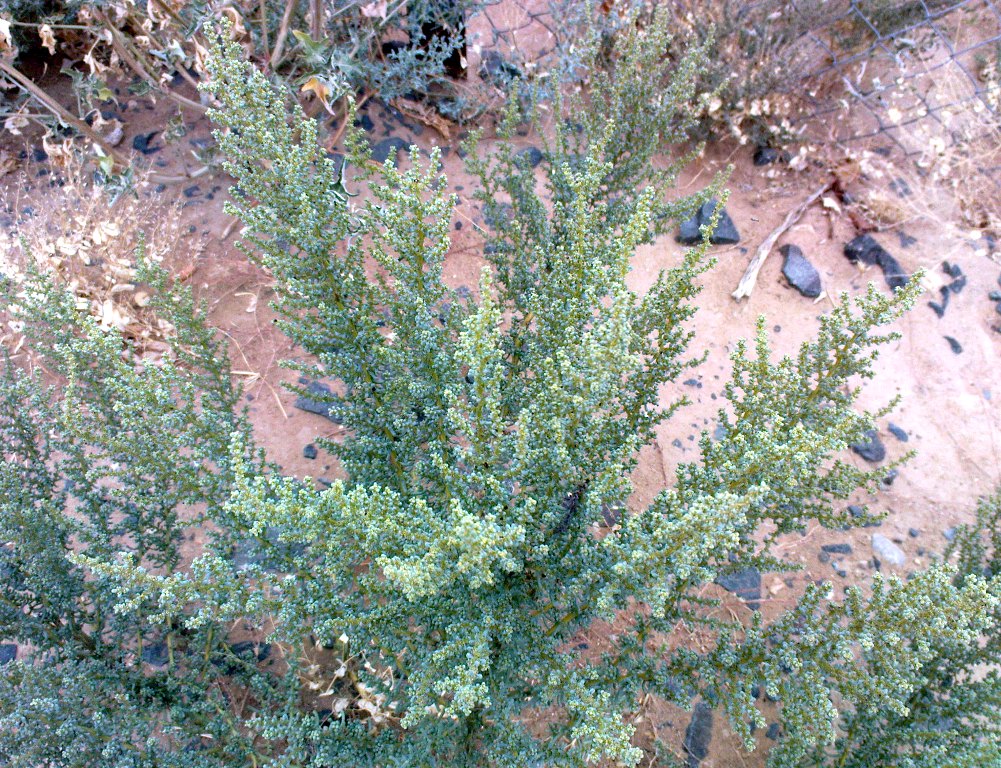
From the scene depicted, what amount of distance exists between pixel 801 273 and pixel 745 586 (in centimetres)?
203

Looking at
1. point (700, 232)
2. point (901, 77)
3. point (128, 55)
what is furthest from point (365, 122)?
point (901, 77)

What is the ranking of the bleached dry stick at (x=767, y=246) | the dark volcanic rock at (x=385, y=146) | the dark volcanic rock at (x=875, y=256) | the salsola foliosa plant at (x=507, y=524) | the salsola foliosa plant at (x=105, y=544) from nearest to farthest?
the salsola foliosa plant at (x=507, y=524) < the salsola foliosa plant at (x=105, y=544) < the bleached dry stick at (x=767, y=246) < the dark volcanic rock at (x=875, y=256) < the dark volcanic rock at (x=385, y=146)

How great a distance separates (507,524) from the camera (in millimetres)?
1657

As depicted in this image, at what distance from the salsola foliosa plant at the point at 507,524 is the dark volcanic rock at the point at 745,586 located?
502mm

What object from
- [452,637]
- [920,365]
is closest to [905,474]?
[920,365]

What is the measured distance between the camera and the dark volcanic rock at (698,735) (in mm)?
2553

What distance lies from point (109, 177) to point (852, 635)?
3.67m

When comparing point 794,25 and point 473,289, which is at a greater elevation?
point 794,25

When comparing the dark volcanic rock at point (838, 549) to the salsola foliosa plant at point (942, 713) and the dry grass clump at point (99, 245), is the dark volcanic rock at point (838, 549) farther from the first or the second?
the dry grass clump at point (99, 245)

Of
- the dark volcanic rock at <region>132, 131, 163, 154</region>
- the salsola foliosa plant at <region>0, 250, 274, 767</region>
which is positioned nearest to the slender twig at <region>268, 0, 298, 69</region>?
the dark volcanic rock at <region>132, 131, 163, 154</region>

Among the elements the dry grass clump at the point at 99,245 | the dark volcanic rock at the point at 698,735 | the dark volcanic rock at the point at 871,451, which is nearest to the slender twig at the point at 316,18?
the dry grass clump at the point at 99,245

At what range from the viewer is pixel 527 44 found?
4949 mm

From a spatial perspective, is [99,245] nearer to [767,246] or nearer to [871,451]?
[767,246]

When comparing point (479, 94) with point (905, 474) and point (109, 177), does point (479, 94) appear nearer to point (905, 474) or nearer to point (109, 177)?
point (109, 177)
